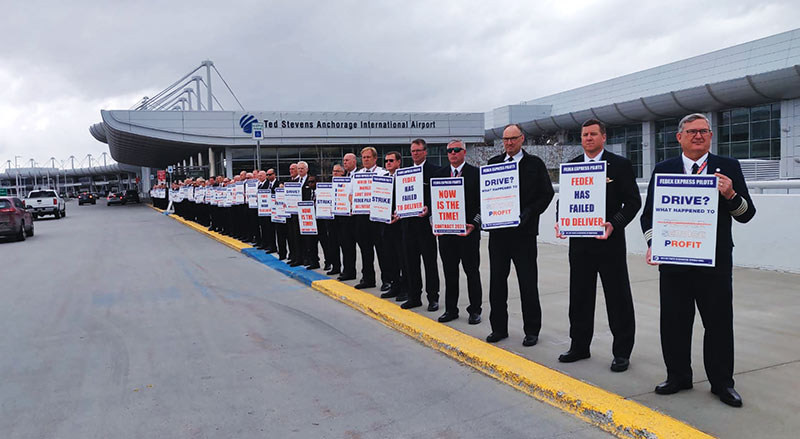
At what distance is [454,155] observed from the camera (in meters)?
6.97

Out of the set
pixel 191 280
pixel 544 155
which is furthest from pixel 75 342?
pixel 544 155

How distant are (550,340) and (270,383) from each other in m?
2.84

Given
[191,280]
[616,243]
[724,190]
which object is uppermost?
[724,190]

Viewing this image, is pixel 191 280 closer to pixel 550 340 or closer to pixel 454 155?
pixel 454 155

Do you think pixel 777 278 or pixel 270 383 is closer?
pixel 270 383

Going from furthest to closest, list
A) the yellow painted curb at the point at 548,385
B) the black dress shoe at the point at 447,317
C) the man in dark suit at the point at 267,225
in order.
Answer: the man in dark suit at the point at 267,225 → the black dress shoe at the point at 447,317 → the yellow painted curb at the point at 548,385

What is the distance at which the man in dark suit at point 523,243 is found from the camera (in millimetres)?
5949

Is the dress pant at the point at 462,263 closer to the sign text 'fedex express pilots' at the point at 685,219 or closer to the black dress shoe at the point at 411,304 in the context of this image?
the black dress shoe at the point at 411,304

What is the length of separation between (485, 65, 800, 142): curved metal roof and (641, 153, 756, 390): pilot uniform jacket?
110 ft

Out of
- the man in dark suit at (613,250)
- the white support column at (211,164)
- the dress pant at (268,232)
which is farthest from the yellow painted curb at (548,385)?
the white support column at (211,164)

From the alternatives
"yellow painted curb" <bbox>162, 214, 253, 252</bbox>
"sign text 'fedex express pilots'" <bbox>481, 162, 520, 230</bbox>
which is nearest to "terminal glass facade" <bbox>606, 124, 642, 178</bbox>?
"yellow painted curb" <bbox>162, 214, 253, 252</bbox>

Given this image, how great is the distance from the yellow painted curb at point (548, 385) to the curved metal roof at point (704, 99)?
3309cm

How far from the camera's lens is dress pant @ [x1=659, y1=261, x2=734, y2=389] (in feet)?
14.3

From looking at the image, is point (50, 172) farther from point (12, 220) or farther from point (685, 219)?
point (685, 219)
